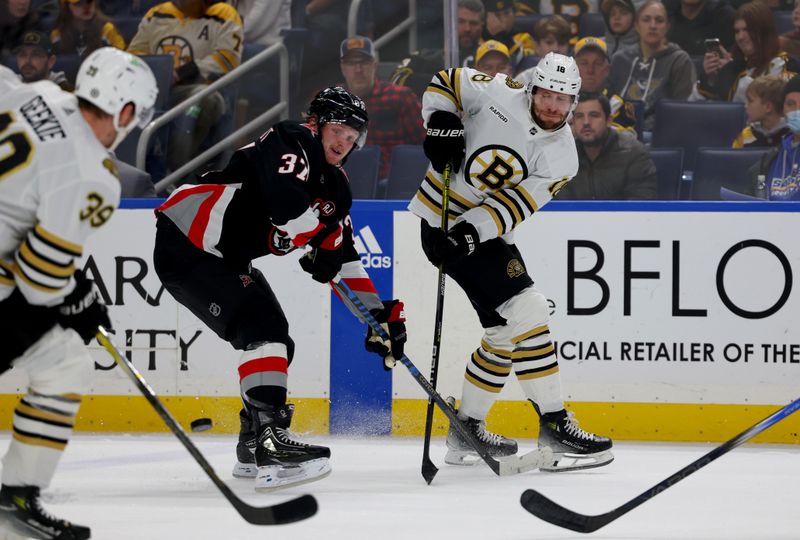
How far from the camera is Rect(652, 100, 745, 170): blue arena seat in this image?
5.60m

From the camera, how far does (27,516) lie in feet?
8.73

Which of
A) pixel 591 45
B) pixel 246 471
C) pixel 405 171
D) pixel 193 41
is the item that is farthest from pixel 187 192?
pixel 591 45

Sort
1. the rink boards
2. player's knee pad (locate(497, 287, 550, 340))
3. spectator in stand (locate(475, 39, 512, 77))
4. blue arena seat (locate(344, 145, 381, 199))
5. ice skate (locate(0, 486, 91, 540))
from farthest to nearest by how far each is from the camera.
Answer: spectator in stand (locate(475, 39, 512, 77))
blue arena seat (locate(344, 145, 381, 199))
the rink boards
player's knee pad (locate(497, 287, 550, 340))
ice skate (locate(0, 486, 91, 540))

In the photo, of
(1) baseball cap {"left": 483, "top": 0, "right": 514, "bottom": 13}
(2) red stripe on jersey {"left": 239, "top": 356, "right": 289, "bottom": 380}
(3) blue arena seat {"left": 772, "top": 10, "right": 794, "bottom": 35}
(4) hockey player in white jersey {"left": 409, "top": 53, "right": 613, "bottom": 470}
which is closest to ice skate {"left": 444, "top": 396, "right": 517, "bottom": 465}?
(4) hockey player in white jersey {"left": 409, "top": 53, "right": 613, "bottom": 470}

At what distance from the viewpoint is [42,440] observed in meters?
2.65

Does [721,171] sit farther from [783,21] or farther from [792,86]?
[783,21]

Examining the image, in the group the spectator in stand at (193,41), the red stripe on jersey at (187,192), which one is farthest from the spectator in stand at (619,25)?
the red stripe on jersey at (187,192)

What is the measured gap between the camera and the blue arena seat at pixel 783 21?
5.89 m

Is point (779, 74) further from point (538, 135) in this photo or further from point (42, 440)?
point (42, 440)

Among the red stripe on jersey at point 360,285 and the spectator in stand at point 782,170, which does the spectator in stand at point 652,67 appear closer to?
the spectator in stand at point 782,170

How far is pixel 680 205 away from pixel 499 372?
3.57 feet

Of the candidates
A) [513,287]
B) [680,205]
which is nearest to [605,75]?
[680,205]

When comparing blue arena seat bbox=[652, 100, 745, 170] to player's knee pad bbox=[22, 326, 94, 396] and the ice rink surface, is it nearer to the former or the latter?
the ice rink surface

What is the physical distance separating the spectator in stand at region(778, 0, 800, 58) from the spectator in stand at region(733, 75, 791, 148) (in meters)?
0.26
